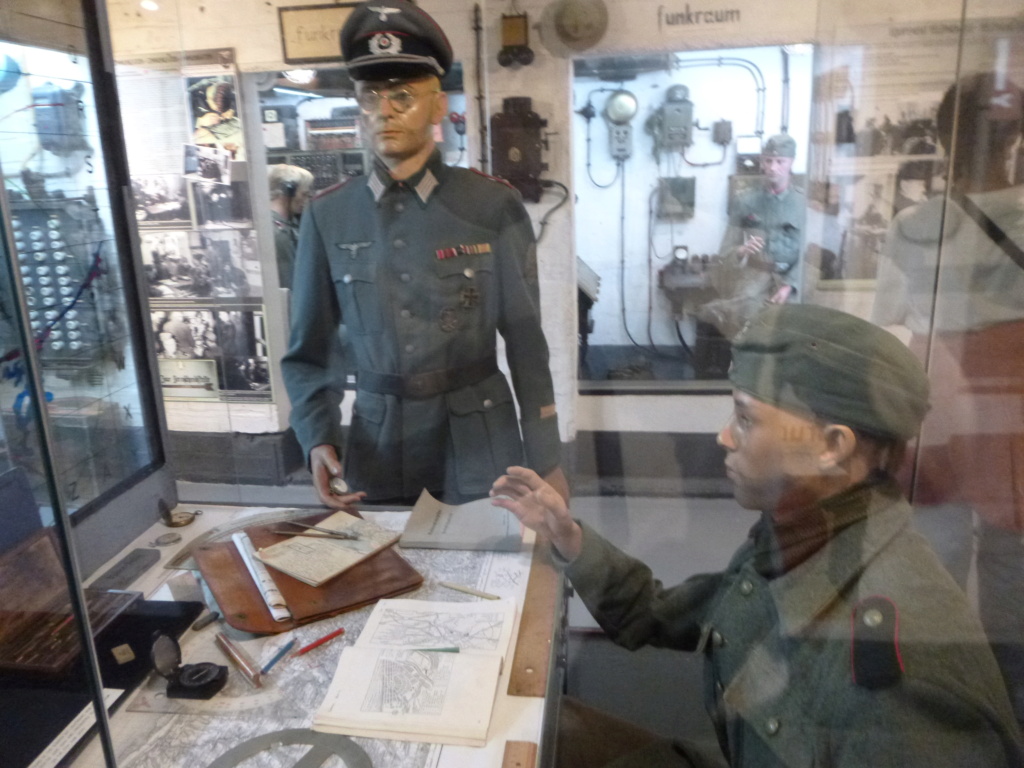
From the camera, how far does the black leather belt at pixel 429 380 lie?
154 cm

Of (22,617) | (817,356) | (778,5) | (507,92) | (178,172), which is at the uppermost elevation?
(778,5)

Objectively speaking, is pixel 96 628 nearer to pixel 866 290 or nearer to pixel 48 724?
pixel 48 724

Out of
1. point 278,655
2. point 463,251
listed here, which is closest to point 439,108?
point 463,251

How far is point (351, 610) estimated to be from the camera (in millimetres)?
1178

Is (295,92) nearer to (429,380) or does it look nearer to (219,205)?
(219,205)

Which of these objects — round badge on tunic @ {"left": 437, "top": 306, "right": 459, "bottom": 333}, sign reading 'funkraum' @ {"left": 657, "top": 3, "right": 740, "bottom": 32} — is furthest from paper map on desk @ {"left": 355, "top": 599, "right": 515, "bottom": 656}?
sign reading 'funkraum' @ {"left": 657, "top": 3, "right": 740, "bottom": 32}

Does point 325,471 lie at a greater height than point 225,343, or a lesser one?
lesser

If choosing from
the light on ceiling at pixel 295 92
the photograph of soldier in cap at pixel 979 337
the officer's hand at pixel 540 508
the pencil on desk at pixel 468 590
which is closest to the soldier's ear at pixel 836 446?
the photograph of soldier in cap at pixel 979 337

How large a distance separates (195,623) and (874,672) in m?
0.92

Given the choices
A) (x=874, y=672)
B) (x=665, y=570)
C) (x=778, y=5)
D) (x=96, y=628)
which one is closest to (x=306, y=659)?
(x=96, y=628)

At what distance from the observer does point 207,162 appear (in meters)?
1.54

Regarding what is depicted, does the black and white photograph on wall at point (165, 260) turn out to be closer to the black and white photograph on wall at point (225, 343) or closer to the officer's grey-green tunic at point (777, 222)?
the black and white photograph on wall at point (225, 343)

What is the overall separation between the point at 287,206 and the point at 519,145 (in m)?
0.48

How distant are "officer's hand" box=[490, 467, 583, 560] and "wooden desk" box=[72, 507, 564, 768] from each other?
0.07 metres
